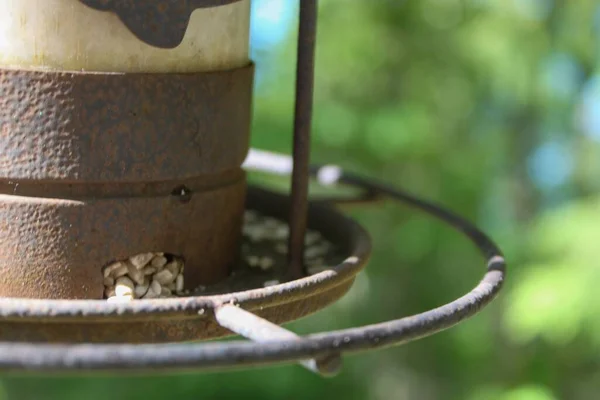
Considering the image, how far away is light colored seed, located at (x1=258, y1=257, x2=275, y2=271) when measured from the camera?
4.62ft

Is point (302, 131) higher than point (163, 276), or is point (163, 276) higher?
point (302, 131)

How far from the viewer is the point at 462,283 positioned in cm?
514

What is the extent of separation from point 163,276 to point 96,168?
194mm

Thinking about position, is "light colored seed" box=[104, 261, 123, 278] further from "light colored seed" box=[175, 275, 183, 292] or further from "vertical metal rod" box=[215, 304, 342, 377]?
"vertical metal rod" box=[215, 304, 342, 377]

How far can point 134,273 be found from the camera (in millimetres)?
1247

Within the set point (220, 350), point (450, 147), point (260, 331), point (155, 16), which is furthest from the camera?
point (450, 147)

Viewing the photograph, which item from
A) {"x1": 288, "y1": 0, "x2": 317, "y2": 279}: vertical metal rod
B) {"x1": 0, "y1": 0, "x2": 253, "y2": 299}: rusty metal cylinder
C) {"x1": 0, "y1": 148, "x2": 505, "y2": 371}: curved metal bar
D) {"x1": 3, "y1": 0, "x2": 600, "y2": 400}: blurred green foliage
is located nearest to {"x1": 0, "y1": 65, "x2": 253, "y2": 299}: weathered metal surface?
{"x1": 0, "y1": 0, "x2": 253, "y2": 299}: rusty metal cylinder

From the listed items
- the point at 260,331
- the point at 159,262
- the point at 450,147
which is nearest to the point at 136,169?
the point at 159,262

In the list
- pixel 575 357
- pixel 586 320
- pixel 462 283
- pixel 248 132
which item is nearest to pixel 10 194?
pixel 248 132

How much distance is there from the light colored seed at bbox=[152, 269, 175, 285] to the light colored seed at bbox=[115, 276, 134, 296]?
4 cm

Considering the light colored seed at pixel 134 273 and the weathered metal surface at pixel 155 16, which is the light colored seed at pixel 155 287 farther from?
the weathered metal surface at pixel 155 16

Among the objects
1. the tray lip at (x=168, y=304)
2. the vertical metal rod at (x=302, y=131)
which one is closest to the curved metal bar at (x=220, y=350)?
the tray lip at (x=168, y=304)

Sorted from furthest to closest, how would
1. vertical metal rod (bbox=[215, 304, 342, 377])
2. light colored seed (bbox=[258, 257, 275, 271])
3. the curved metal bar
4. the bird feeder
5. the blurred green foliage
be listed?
the blurred green foliage → light colored seed (bbox=[258, 257, 275, 271]) → the bird feeder → vertical metal rod (bbox=[215, 304, 342, 377]) → the curved metal bar

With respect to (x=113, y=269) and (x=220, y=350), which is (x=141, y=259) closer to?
(x=113, y=269)
